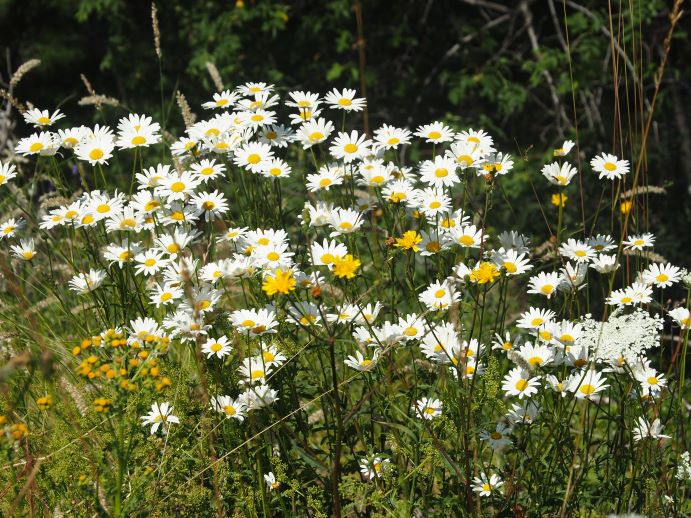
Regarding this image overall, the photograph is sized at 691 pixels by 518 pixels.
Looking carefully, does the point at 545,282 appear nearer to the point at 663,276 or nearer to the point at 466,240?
the point at 466,240

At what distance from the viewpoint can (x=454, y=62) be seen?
6301 mm

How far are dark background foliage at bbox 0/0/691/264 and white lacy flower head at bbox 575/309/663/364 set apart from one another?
130 inches

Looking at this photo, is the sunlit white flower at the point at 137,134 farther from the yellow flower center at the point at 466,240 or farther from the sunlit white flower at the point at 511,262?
the sunlit white flower at the point at 511,262

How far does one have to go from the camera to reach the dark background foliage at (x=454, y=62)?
213 inches

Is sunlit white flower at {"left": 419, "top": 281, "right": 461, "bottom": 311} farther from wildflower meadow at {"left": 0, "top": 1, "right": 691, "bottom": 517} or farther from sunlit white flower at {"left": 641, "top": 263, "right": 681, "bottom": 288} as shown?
sunlit white flower at {"left": 641, "top": 263, "right": 681, "bottom": 288}

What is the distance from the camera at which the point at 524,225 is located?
5609mm

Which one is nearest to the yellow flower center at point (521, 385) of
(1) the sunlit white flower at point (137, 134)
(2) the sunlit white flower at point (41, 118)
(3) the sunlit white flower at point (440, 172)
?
(3) the sunlit white flower at point (440, 172)

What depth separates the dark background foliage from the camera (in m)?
5.42

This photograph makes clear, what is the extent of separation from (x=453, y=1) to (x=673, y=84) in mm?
1856

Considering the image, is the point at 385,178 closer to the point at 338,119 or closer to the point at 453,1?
the point at 453,1

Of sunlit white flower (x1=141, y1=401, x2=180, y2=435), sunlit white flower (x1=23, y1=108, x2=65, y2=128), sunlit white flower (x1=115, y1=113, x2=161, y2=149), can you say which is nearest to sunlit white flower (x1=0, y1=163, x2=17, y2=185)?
sunlit white flower (x1=23, y1=108, x2=65, y2=128)

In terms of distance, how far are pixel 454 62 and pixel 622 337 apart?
4.70 meters

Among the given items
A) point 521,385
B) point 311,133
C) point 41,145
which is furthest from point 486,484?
point 41,145

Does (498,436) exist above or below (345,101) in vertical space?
below
